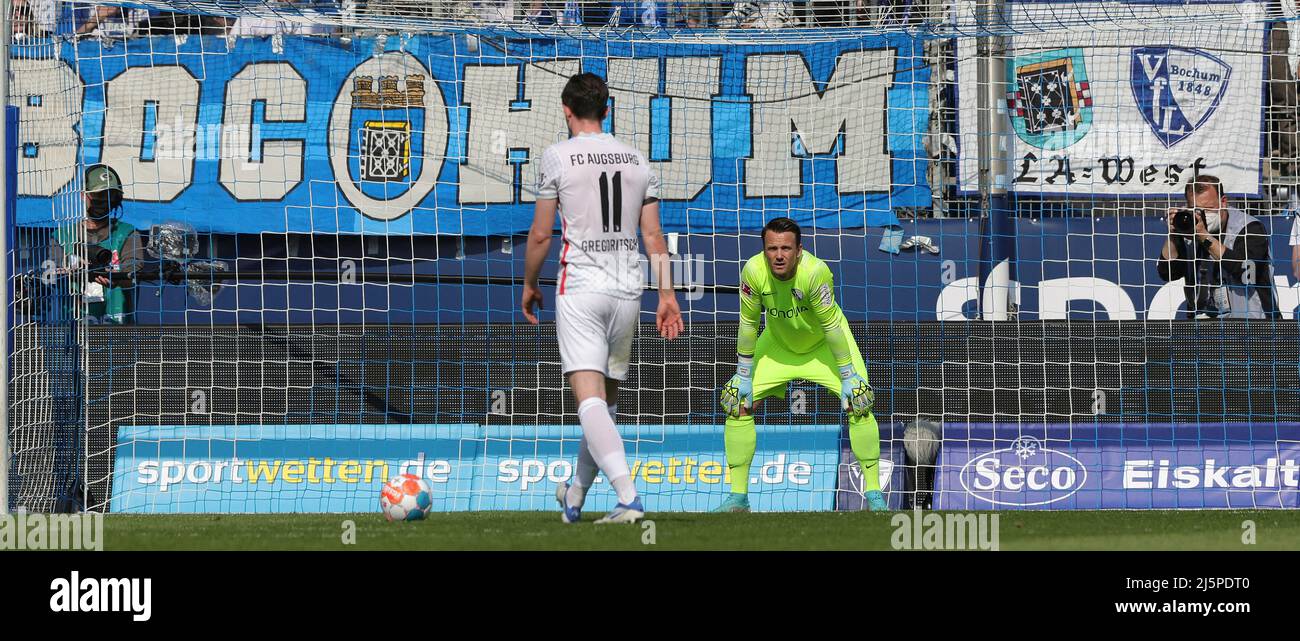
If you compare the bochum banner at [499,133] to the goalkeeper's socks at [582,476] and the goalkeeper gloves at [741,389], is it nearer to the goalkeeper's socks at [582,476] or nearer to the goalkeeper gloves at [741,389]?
the goalkeeper gloves at [741,389]

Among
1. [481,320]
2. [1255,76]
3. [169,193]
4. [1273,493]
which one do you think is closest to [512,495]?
[481,320]

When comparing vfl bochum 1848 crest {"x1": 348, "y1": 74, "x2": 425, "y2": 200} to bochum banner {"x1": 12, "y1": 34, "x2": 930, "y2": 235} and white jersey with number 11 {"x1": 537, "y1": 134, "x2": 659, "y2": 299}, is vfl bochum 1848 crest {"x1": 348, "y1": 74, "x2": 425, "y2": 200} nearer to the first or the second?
bochum banner {"x1": 12, "y1": 34, "x2": 930, "y2": 235}

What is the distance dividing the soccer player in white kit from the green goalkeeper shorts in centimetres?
278

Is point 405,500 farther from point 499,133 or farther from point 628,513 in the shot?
point 499,133

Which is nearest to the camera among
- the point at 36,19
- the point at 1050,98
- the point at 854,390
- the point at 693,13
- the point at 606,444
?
the point at 606,444

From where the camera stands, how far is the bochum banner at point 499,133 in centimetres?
1352

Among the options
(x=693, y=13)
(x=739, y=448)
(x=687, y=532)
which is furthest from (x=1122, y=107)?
(x=687, y=532)

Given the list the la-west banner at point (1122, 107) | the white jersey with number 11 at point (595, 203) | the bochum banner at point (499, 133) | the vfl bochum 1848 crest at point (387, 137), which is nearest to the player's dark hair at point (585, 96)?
the white jersey with number 11 at point (595, 203)

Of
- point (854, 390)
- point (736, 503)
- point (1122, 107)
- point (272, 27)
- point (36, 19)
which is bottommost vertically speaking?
point (736, 503)

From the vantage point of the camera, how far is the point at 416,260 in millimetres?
13594

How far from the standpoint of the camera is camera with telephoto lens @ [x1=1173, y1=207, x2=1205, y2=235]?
13.1 metres

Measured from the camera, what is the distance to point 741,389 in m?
10.5

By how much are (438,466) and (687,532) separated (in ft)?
16.4

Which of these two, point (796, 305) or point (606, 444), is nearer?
point (606, 444)
